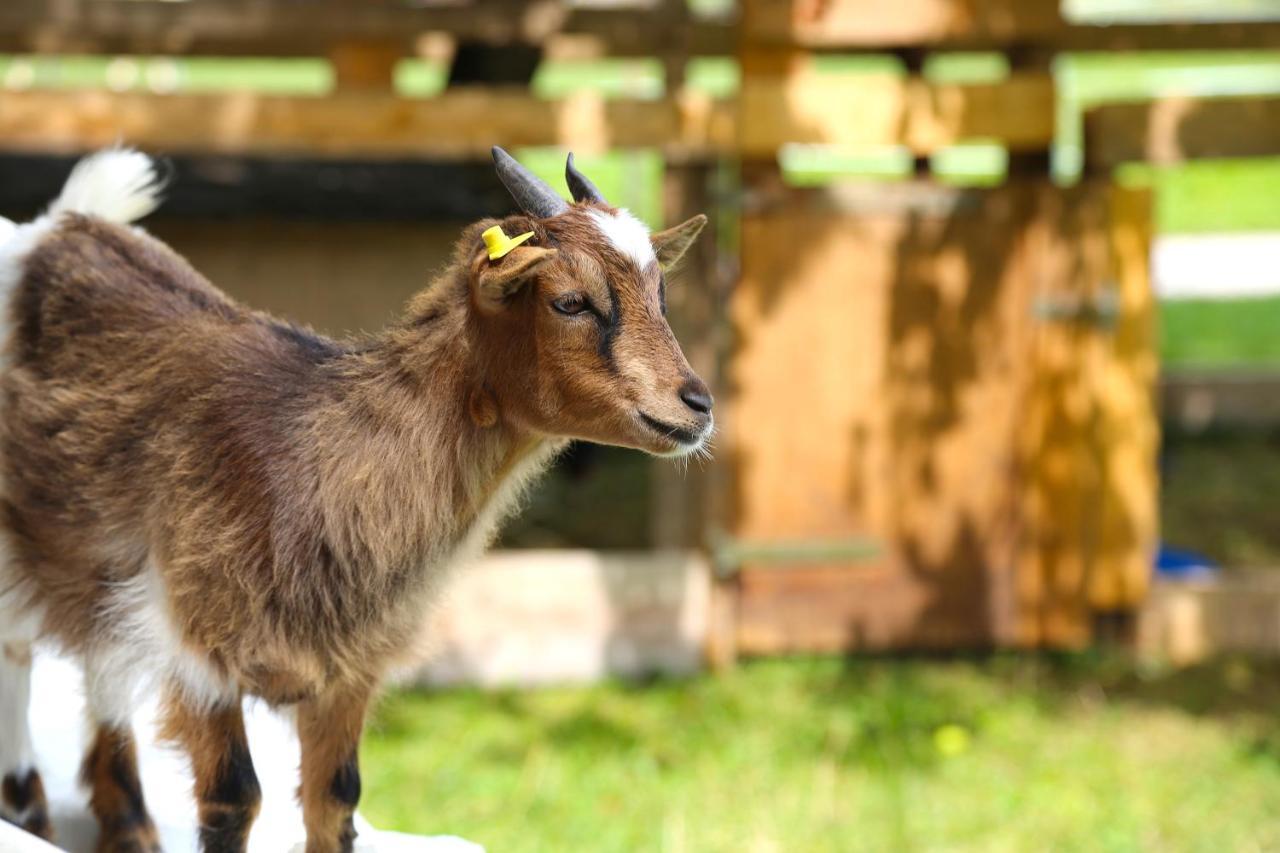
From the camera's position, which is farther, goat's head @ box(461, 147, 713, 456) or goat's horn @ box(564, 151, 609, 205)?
goat's horn @ box(564, 151, 609, 205)

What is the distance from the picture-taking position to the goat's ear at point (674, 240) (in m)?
3.33

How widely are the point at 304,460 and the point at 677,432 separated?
77 centimetres

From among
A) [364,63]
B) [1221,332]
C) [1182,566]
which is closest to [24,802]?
[364,63]

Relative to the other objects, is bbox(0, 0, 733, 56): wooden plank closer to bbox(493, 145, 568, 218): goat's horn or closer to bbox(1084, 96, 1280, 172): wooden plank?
bbox(1084, 96, 1280, 172): wooden plank

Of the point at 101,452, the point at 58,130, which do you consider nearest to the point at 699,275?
the point at 58,130

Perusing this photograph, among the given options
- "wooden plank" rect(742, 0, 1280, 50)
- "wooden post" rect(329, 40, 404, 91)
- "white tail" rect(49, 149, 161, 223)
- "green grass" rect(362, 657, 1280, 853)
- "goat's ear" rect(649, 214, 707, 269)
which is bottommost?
"green grass" rect(362, 657, 1280, 853)

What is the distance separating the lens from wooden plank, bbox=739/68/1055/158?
6.88 meters

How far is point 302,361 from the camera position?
345 cm

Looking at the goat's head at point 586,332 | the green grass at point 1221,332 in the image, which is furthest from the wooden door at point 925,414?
the green grass at point 1221,332

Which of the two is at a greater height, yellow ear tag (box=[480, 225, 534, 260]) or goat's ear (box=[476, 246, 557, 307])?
yellow ear tag (box=[480, 225, 534, 260])

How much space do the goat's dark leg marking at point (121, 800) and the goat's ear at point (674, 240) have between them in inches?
66.6

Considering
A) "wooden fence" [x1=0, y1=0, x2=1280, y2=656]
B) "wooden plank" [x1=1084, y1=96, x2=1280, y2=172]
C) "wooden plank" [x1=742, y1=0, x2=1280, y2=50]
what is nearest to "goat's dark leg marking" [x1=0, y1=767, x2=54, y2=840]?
"wooden fence" [x1=0, y1=0, x2=1280, y2=656]

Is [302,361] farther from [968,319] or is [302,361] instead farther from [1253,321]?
[1253,321]

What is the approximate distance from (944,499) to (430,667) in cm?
246
